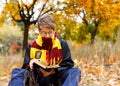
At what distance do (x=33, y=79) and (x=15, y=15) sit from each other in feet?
52.7

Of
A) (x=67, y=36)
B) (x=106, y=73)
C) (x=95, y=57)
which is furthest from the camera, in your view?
(x=67, y=36)

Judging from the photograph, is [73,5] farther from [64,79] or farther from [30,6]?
[64,79]

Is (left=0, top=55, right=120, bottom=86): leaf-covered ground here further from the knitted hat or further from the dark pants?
the knitted hat

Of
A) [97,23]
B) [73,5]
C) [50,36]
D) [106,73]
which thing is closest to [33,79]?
[50,36]

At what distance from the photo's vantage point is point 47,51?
411cm

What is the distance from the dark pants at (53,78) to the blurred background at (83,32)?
120 inches

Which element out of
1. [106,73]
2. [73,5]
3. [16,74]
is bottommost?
[106,73]

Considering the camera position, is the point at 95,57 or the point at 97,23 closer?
the point at 95,57

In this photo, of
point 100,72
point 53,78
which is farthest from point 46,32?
point 100,72

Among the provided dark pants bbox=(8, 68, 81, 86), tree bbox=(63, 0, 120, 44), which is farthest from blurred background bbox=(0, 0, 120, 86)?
dark pants bbox=(8, 68, 81, 86)

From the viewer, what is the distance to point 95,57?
10227mm

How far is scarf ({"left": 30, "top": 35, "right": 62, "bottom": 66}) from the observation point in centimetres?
408

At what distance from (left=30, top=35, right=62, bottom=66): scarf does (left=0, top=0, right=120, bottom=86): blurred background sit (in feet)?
10.4

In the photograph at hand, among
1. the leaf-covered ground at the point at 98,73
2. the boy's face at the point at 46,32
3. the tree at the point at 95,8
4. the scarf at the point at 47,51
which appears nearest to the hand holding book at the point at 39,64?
the scarf at the point at 47,51
